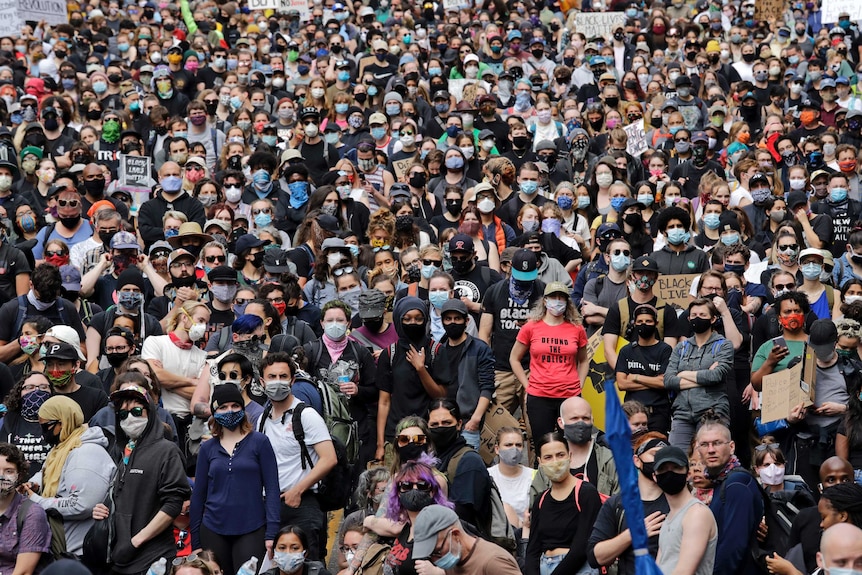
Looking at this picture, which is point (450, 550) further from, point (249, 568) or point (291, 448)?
point (291, 448)

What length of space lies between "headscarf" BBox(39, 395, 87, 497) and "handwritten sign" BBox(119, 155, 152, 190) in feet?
21.9

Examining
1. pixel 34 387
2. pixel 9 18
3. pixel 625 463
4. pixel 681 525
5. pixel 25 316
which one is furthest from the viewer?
pixel 9 18

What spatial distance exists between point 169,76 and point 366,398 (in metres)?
11.5

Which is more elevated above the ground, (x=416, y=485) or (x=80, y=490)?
(x=416, y=485)

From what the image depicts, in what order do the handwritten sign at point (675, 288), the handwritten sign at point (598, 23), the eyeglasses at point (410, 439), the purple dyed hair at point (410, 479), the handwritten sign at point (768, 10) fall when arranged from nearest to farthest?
1. the purple dyed hair at point (410, 479)
2. the eyeglasses at point (410, 439)
3. the handwritten sign at point (675, 288)
4. the handwritten sign at point (598, 23)
5. the handwritten sign at point (768, 10)

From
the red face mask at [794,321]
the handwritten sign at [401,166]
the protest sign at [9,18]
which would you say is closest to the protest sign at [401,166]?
the handwritten sign at [401,166]

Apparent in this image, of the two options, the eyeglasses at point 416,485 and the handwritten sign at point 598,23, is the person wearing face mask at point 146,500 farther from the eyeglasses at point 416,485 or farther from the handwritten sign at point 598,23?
the handwritten sign at point 598,23

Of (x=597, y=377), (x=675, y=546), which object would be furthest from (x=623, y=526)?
(x=597, y=377)

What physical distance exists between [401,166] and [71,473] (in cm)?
871

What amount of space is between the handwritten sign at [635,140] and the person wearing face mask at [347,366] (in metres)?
7.22

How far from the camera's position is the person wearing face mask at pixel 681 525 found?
761 cm

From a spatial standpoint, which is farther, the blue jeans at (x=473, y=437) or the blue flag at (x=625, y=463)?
the blue jeans at (x=473, y=437)

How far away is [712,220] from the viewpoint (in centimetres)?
1484

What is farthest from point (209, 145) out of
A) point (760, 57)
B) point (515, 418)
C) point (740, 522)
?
point (740, 522)
